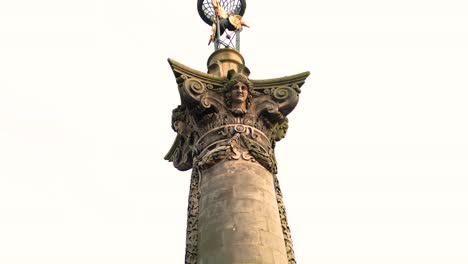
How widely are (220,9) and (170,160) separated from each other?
5280 mm

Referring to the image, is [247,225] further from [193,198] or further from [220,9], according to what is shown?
[220,9]

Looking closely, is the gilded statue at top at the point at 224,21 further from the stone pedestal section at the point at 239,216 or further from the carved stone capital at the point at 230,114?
the stone pedestal section at the point at 239,216

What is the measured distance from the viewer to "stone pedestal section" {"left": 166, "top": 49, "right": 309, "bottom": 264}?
9469 mm

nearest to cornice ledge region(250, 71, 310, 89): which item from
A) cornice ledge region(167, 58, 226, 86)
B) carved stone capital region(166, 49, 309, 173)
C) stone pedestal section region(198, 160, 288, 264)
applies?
carved stone capital region(166, 49, 309, 173)

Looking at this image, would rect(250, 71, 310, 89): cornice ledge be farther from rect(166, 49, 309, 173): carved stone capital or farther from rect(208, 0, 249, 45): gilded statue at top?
rect(208, 0, 249, 45): gilded statue at top

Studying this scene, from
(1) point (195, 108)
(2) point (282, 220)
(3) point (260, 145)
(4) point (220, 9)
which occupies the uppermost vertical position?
(4) point (220, 9)

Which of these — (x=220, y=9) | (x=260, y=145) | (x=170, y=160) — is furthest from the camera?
(x=220, y=9)

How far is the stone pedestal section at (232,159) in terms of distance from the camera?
9469 mm

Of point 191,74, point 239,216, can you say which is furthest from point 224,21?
point 239,216

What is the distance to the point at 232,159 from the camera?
10.8 meters

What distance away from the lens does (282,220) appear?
34.9 ft

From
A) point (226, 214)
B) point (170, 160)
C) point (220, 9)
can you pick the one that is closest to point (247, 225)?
point (226, 214)

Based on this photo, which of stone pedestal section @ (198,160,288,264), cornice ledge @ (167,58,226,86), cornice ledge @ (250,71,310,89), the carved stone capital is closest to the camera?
stone pedestal section @ (198,160,288,264)

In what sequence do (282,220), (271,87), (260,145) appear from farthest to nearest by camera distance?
1. (271,87)
2. (260,145)
3. (282,220)
